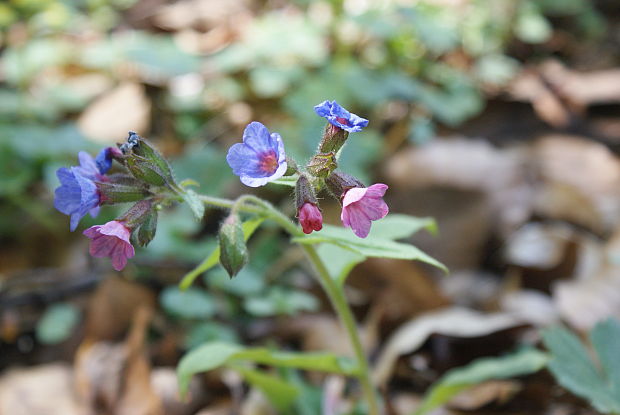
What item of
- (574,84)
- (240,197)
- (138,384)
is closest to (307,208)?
(240,197)

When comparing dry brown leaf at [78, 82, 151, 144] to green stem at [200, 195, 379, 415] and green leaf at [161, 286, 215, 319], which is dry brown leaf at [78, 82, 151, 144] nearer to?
green leaf at [161, 286, 215, 319]

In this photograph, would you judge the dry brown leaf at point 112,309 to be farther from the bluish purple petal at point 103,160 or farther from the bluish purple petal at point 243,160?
the bluish purple petal at point 243,160

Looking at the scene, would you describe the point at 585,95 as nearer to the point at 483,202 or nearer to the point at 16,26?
the point at 483,202

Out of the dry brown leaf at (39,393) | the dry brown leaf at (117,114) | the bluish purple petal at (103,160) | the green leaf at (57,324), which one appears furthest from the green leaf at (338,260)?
the dry brown leaf at (117,114)

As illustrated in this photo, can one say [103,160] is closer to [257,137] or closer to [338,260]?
[257,137]

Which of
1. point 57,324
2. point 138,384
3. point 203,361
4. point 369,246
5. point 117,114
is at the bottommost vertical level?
point 117,114
